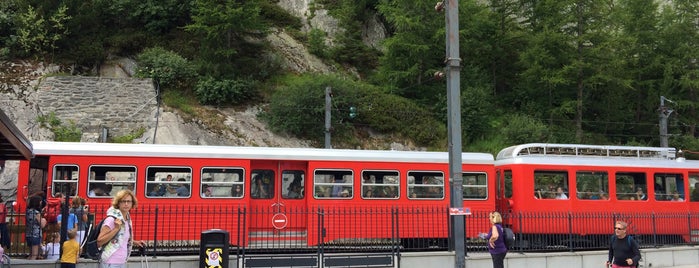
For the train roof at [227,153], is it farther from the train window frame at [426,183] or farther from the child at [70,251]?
Result: the child at [70,251]

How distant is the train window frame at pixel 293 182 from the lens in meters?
14.7

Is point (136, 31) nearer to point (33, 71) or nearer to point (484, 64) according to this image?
point (33, 71)

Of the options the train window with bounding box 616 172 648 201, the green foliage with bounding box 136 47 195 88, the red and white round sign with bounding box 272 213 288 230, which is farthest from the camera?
the green foliage with bounding box 136 47 195 88

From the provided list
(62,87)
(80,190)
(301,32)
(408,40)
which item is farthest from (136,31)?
(80,190)

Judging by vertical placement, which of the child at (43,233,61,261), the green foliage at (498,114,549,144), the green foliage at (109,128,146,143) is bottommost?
the child at (43,233,61,261)

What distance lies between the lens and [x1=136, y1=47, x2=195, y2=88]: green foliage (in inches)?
1160

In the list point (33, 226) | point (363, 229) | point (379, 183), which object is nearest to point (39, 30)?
point (33, 226)

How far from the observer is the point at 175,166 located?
13.9 metres

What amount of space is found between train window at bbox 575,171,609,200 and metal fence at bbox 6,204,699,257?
74 cm

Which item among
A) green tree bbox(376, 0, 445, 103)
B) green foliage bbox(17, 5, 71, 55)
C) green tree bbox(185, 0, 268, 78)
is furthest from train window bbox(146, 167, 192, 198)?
green tree bbox(376, 0, 445, 103)

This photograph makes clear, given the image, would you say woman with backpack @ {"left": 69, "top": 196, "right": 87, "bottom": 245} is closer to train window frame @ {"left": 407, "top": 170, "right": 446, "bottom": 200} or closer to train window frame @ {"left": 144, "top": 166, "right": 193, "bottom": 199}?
train window frame @ {"left": 144, "top": 166, "right": 193, "bottom": 199}

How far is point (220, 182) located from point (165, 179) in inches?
53.0

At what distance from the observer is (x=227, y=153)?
14.1 meters

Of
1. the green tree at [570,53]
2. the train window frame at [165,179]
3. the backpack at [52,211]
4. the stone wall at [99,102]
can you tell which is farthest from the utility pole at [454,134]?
the green tree at [570,53]
